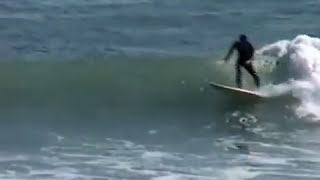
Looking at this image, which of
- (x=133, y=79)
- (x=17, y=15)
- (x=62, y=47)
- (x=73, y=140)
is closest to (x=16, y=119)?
(x=73, y=140)

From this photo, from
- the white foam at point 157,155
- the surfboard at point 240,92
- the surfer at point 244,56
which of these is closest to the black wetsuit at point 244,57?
the surfer at point 244,56

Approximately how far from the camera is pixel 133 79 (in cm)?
2241

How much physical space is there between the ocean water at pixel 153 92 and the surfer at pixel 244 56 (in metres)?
0.47

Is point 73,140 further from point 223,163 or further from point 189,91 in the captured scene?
point 189,91

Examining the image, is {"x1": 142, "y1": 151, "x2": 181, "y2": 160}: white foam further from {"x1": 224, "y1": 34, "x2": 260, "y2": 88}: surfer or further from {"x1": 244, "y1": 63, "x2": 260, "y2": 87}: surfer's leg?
{"x1": 244, "y1": 63, "x2": 260, "y2": 87}: surfer's leg

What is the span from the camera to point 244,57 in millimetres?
19578

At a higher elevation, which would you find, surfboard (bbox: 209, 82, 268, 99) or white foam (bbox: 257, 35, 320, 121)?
white foam (bbox: 257, 35, 320, 121)

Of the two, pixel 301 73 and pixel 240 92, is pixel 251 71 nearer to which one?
pixel 240 92

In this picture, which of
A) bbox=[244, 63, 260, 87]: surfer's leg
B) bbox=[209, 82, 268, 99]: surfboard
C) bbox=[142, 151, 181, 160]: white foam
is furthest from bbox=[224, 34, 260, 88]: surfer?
bbox=[142, 151, 181, 160]: white foam

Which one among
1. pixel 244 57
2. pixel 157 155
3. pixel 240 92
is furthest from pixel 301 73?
pixel 157 155

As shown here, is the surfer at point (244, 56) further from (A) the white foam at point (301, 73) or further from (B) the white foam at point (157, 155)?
(B) the white foam at point (157, 155)

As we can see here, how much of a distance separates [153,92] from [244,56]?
2.58m

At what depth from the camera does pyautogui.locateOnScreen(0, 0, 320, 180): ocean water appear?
15875 mm

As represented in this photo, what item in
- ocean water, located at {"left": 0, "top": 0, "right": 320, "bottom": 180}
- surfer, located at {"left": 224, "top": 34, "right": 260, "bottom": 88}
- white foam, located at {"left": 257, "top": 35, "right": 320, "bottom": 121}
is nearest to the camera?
ocean water, located at {"left": 0, "top": 0, "right": 320, "bottom": 180}
